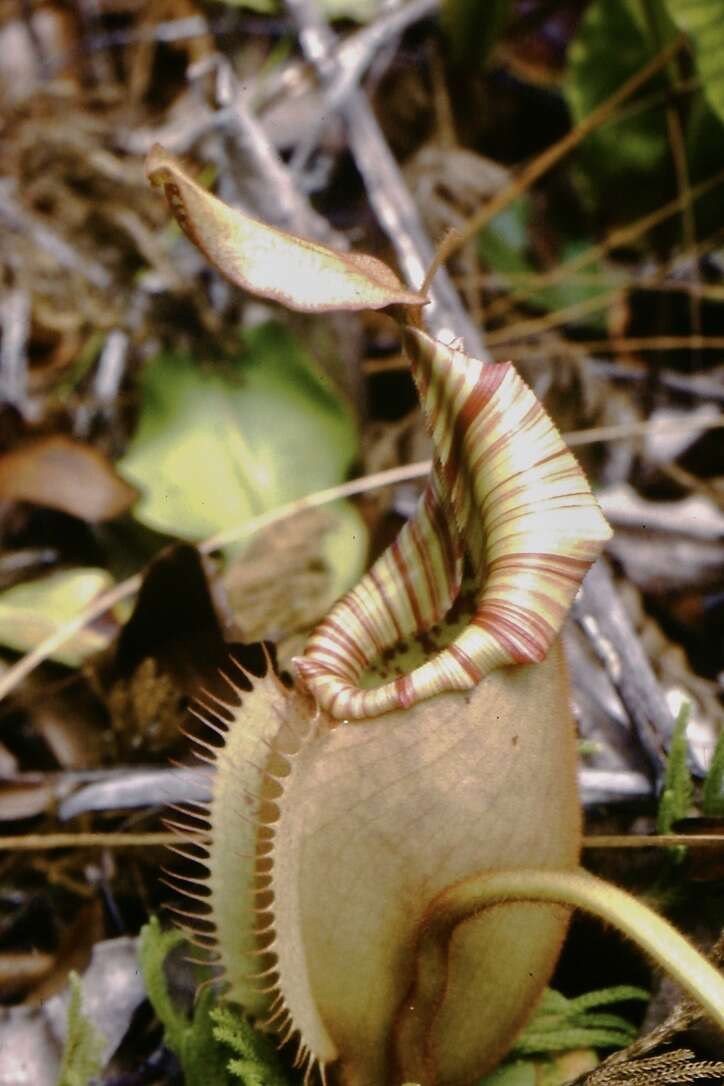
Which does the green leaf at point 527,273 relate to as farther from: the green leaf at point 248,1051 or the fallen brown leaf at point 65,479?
the green leaf at point 248,1051

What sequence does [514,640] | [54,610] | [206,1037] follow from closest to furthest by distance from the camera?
[514,640] < [206,1037] < [54,610]

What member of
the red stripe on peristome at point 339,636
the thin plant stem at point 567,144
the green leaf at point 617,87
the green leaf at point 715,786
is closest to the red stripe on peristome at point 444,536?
the red stripe on peristome at point 339,636

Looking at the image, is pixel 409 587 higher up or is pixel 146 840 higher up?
pixel 409 587

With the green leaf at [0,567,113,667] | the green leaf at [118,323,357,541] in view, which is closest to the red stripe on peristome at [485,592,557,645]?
the green leaf at [0,567,113,667]

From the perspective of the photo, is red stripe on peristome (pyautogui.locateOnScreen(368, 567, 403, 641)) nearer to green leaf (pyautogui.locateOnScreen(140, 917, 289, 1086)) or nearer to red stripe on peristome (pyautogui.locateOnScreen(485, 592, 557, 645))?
red stripe on peristome (pyautogui.locateOnScreen(485, 592, 557, 645))

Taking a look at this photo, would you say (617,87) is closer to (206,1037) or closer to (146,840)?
(146,840)

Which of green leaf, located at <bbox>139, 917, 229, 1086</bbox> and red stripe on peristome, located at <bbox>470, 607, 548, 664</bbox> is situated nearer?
red stripe on peristome, located at <bbox>470, 607, 548, 664</bbox>

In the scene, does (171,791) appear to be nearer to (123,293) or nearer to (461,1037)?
(461,1037)

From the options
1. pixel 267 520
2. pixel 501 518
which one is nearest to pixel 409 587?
pixel 501 518
